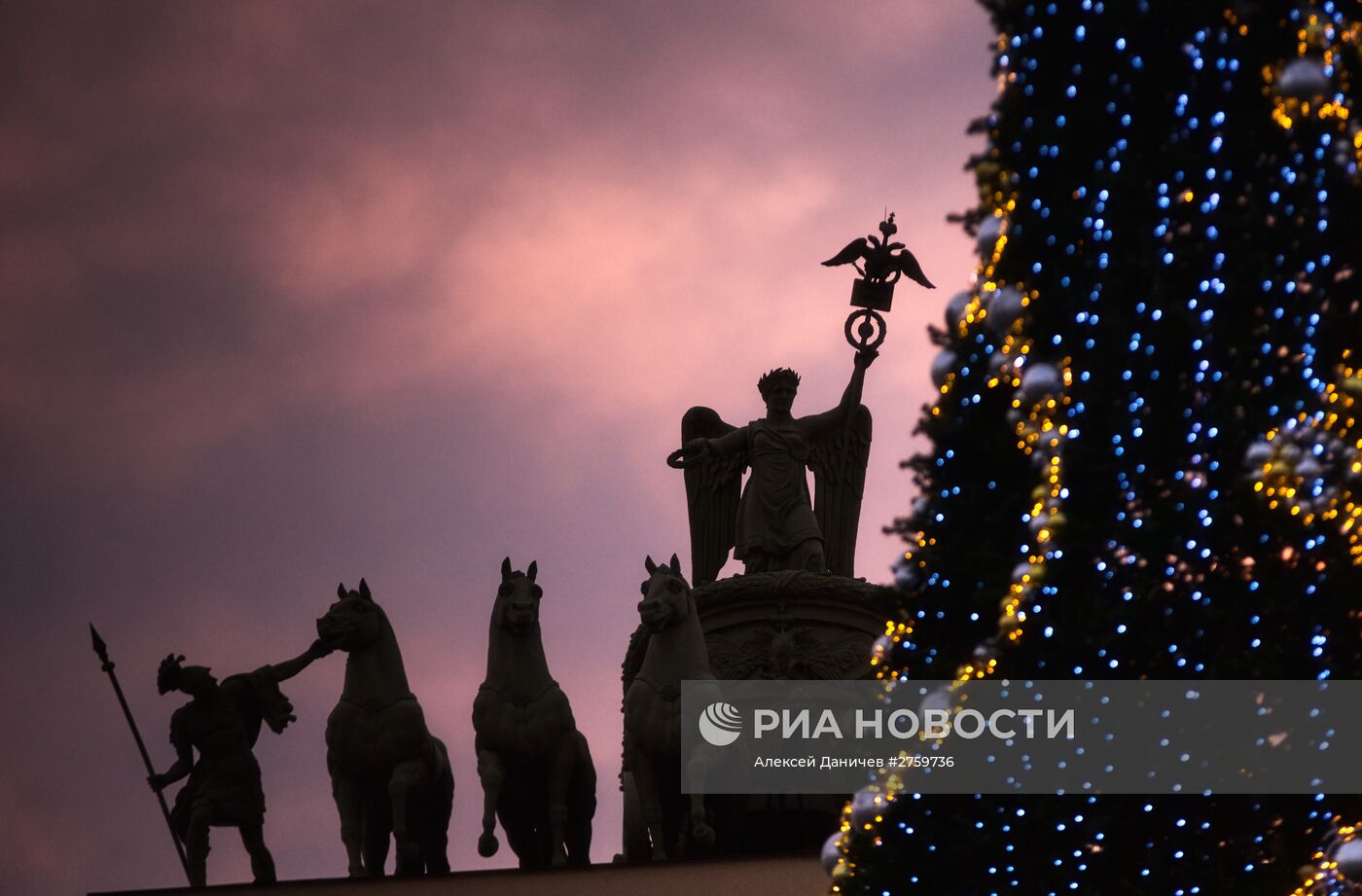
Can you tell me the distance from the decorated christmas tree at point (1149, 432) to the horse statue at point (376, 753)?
30.9 ft

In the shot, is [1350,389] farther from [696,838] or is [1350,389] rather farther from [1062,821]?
[696,838]

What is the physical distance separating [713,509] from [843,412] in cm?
135

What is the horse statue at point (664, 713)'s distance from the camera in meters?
19.3

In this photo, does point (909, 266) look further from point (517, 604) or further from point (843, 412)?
point (517, 604)

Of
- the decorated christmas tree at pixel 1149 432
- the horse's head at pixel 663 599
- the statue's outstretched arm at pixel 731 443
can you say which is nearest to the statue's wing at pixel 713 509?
the statue's outstretched arm at pixel 731 443

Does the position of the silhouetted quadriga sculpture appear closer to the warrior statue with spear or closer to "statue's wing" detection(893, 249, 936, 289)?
the warrior statue with spear

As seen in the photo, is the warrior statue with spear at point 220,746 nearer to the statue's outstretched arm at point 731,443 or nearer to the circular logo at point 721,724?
the circular logo at point 721,724

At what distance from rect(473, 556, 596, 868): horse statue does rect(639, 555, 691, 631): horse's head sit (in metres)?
0.82

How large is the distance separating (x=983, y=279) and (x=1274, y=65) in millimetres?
1327

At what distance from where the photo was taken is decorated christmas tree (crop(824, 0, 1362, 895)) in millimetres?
10078

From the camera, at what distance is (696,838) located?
1894 centimetres

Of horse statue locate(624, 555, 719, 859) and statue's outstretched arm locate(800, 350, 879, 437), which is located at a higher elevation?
statue's outstretched arm locate(800, 350, 879, 437)

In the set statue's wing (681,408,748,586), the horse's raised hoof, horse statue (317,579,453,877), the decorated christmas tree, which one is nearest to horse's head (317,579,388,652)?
horse statue (317,579,453,877)

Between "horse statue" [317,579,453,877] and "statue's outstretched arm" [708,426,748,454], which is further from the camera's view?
"statue's outstretched arm" [708,426,748,454]
